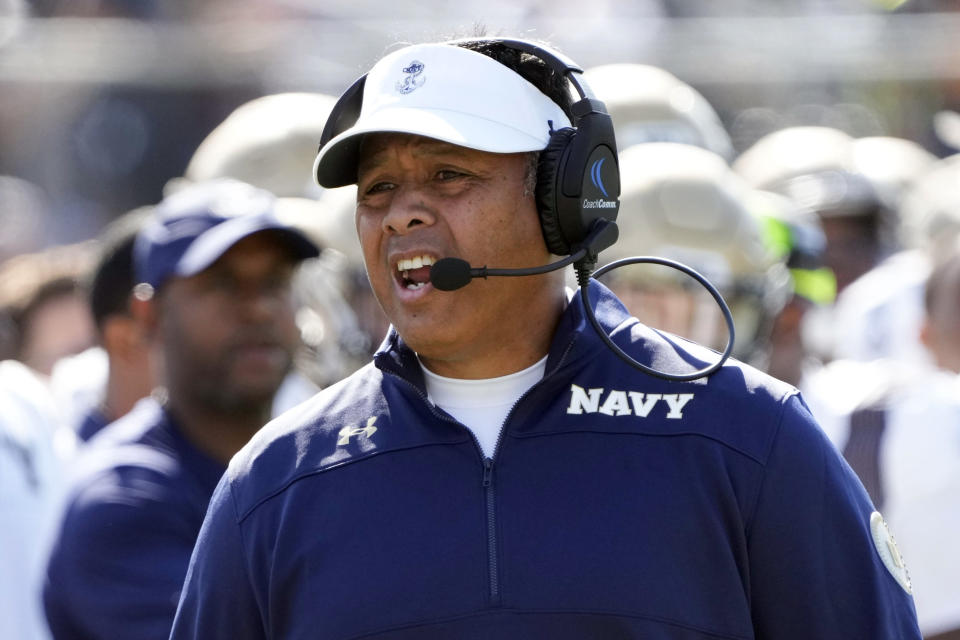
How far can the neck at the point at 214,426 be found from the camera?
3629mm

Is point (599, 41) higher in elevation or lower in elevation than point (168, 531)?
higher

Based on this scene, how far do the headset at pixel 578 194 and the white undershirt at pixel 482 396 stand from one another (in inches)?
6.2

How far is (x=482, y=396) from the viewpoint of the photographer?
2.29 m

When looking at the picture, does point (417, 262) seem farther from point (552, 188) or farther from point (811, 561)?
point (811, 561)

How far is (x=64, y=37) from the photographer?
8.56m

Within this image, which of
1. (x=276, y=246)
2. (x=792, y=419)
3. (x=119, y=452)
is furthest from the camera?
(x=276, y=246)

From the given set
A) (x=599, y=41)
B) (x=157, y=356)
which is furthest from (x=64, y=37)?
(x=157, y=356)

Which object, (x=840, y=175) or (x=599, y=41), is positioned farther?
(x=599, y=41)

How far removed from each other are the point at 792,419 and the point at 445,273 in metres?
0.54

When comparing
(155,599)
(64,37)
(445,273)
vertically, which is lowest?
(155,599)

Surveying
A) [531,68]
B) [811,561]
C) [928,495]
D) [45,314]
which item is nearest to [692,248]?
[928,495]

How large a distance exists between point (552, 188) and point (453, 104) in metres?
0.19

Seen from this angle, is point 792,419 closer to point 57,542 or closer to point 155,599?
point 155,599

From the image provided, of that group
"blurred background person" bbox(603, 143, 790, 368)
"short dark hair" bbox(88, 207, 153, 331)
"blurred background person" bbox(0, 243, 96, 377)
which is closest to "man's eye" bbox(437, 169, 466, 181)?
"blurred background person" bbox(603, 143, 790, 368)
